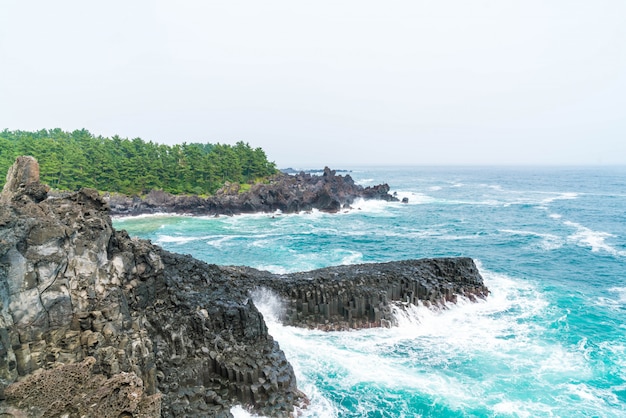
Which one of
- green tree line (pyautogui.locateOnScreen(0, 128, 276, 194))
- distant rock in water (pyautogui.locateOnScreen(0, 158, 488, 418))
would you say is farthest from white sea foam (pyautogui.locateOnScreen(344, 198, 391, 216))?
distant rock in water (pyautogui.locateOnScreen(0, 158, 488, 418))

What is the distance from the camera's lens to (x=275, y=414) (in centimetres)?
1519

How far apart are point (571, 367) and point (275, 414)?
15692 millimetres

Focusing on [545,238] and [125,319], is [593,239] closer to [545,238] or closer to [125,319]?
[545,238]

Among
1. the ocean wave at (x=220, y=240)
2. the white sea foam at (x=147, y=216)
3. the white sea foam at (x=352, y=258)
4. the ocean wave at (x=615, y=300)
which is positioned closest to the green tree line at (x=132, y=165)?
the white sea foam at (x=147, y=216)

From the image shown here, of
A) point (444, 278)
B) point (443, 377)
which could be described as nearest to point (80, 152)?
point (444, 278)

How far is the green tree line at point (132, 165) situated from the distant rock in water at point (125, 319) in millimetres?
59285

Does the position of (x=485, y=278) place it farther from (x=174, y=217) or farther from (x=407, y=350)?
(x=174, y=217)

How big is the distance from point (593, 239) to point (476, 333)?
35.1m

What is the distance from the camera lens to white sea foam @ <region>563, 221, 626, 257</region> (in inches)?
1653

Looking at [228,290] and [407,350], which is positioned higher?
[228,290]

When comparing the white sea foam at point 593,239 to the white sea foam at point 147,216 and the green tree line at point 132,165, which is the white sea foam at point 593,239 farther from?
the green tree line at point 132,165

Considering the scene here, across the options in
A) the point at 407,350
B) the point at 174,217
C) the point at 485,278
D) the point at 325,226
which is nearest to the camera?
the point at 407,350

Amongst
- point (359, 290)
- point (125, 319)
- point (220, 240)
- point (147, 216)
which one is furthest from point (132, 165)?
point (125, 319)

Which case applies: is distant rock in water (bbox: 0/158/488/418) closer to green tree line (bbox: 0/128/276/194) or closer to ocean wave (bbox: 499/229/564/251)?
ocean wave (bbox: 499/229/564/251)
